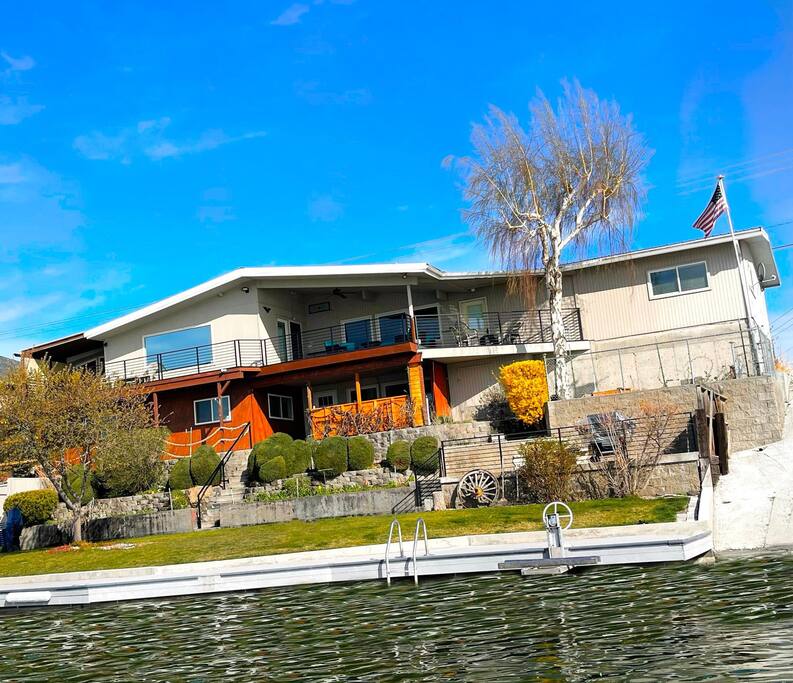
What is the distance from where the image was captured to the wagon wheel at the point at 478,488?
22.5 metres

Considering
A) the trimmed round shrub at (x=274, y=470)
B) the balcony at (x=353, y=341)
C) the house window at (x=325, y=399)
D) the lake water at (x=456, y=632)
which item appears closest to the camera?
the lake water at (x=456, y=632)

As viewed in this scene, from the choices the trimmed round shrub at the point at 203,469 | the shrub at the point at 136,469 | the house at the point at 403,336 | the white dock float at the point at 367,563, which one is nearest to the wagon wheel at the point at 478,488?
the white dock float at the point at 367,563

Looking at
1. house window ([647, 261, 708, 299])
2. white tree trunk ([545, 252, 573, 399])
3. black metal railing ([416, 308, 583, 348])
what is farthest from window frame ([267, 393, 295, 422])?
house window ([647, 261, 708, 299])

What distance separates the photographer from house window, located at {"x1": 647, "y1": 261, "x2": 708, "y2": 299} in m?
30.3

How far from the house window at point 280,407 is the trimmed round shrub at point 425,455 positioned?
9664mm

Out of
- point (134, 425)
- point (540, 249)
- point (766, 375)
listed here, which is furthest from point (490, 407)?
point (134, 425)

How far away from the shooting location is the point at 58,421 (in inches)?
916

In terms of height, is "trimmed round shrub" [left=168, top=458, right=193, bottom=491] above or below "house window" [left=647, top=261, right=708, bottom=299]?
below

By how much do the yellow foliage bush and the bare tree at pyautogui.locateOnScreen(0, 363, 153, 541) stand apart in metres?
12.1

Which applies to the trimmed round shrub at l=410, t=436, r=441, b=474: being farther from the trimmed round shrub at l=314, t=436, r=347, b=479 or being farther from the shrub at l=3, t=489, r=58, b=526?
the shrub at l=3, t=489, r=58, b=526

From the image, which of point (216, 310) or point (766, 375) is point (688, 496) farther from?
point (216, 310)

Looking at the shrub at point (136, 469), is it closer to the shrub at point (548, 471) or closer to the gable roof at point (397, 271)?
the gable roof at point (397, 271)

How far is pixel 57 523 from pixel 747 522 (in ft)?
67.5

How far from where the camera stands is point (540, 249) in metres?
30.4
